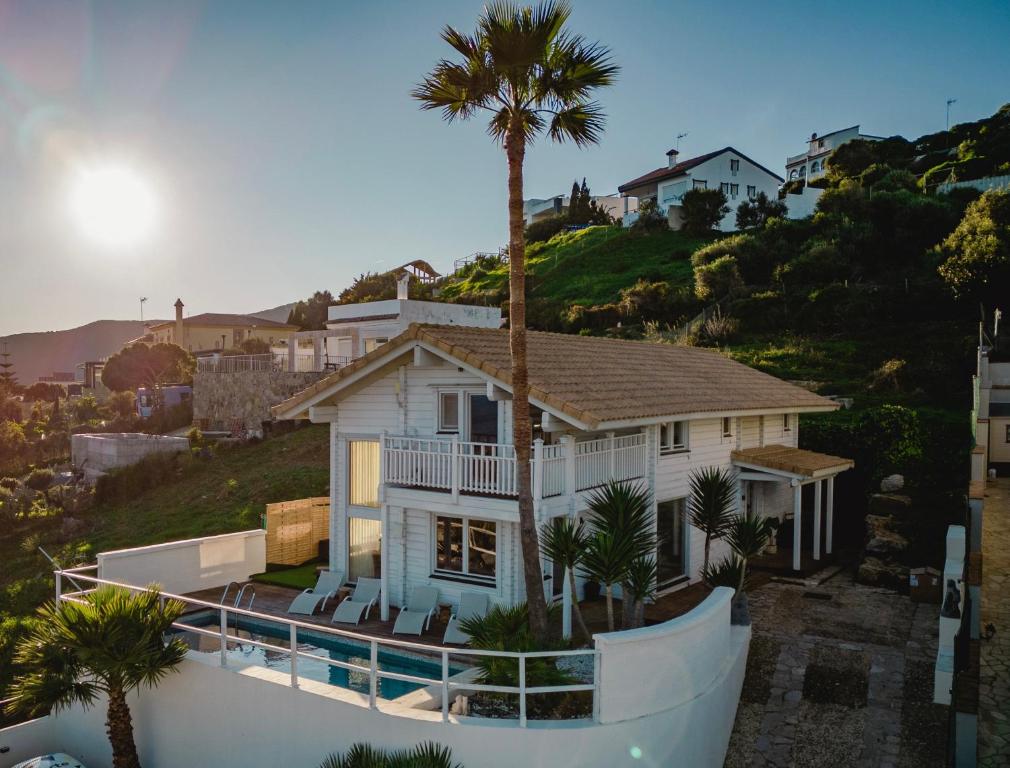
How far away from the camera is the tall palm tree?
10.7 metres

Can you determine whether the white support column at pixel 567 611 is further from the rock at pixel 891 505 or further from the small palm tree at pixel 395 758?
the rock at pixel 891 505

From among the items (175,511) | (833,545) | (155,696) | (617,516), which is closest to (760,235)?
(833,545)

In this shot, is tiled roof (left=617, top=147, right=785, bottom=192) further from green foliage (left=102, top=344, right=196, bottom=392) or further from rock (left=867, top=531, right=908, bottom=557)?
rock (left=867, top=531, right=908, bottom=557)

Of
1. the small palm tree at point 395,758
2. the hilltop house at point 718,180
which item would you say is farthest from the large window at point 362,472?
the hilltop house at point 718,180

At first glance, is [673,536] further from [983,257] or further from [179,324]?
[179,324]

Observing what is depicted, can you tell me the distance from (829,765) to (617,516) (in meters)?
4.38

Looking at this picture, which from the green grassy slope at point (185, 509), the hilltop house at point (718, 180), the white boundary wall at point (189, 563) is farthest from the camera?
the hilltop house at point (718, 180)

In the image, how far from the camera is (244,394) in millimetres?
42000

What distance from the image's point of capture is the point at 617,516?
12.1m

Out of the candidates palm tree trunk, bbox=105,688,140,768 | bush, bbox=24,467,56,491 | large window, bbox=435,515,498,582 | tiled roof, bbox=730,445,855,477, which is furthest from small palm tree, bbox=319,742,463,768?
bush, bbox=24,467,56,491

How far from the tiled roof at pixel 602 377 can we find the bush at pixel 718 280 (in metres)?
23.3

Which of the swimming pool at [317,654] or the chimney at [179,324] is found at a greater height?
the chimney at [179,324]

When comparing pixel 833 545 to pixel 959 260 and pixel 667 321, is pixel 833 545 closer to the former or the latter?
pixel 959 260

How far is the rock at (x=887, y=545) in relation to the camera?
18.3m
